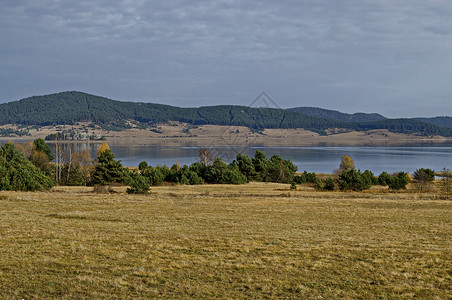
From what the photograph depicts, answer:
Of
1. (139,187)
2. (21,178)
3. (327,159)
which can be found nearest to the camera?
(21,178)

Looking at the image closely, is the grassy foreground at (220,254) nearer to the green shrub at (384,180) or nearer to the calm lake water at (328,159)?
the green shrub at (384,180)

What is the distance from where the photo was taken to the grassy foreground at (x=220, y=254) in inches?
377

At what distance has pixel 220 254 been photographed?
13.2 meters

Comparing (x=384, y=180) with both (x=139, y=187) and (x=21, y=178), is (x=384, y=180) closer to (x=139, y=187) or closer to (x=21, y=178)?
(x=139, y=187)

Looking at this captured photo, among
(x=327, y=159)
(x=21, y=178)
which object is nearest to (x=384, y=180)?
(x=21, y=178)

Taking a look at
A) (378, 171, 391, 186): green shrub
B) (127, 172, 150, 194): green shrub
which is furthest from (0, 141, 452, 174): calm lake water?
(127, 172, 150, 194): green shrub

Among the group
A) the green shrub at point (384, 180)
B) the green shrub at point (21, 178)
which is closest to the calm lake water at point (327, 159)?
the green shrub at point (384, 180)

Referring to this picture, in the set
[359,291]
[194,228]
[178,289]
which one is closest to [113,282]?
[178,289]

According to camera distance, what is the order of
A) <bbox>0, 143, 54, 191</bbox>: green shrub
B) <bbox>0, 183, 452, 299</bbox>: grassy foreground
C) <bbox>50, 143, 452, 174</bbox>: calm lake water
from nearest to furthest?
<bbox>0, 183, 452, 299</bbox>: grassy foreground
<bbox>0, 143, 54, 191</bbox>: green shrub
<bbox>50, 143, 452, 174</bbox>: calm lake water

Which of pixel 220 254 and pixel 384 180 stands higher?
pixel 220 254

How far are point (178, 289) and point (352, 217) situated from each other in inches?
669

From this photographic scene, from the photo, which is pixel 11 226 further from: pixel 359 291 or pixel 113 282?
pixel 359 291

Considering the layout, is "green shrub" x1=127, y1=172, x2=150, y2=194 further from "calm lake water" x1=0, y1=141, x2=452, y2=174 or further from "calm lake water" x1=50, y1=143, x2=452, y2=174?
"calm lake water" x1=50, y1=143, x2=452, y2=174

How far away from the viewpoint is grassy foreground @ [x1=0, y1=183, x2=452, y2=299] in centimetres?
959
